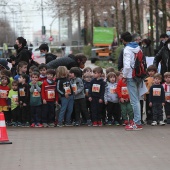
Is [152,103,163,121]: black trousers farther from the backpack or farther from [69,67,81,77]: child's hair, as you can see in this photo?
[69,67,81,77]: child's hair

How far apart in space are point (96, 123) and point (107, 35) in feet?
160

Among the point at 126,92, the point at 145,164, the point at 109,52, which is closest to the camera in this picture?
the point at 145,164

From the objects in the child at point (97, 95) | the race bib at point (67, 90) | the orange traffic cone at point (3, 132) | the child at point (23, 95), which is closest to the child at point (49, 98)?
the race bib at point (67, 90)

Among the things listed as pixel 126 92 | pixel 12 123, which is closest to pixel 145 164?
pixel 126 92

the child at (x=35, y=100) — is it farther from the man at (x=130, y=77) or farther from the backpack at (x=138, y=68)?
the backpack at (x=138, y=68)

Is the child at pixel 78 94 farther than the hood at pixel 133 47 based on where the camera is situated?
Yes

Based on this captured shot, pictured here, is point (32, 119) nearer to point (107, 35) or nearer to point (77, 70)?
point (77, 70)

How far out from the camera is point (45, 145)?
42.2 ft

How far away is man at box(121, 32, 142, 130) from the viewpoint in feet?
48.8

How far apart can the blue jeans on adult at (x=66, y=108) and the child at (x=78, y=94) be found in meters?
0.17

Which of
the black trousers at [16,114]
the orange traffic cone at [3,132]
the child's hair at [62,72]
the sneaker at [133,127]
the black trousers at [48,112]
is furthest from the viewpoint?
the black trousers at [16,114]

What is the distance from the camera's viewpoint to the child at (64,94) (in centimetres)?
1636

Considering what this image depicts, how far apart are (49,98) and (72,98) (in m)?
0.54

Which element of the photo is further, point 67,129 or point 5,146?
point 67,129
